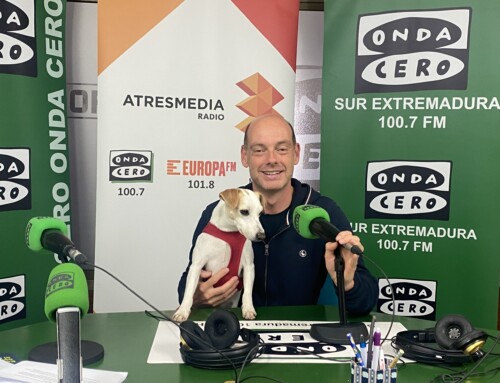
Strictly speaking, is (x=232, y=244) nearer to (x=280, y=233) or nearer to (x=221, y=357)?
(x=280, y=233)

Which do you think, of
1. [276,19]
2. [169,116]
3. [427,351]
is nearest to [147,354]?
[427,351]

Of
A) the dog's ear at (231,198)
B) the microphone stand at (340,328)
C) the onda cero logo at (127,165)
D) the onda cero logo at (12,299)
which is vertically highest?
the onda cero logo at (127,165)

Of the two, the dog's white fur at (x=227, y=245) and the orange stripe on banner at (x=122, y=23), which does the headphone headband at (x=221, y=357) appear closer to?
the dog's white fur at (x=227, y=245)

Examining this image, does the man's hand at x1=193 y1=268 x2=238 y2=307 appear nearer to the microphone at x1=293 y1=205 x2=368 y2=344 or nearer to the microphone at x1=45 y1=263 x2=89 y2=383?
the microphone at x1=293 y1=205 x2=368 y2=344

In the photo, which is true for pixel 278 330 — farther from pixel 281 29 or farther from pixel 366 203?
pixel 281 29

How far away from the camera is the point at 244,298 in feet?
6.17

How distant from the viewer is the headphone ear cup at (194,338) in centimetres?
139

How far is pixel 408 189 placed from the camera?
3084 mm

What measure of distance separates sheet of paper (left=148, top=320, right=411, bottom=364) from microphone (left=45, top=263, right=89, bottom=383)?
0.41m

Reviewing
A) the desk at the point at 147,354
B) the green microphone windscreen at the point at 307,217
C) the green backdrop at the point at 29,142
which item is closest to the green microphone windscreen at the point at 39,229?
the desk at the point at 147,354

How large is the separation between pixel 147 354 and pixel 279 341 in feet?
1.24

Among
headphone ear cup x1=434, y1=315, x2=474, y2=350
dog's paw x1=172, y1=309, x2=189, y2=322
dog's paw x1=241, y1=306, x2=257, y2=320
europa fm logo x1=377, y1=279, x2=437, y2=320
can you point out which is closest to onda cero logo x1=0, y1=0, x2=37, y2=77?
dog's paw x1=172, y1=309, x2=189, y2=322

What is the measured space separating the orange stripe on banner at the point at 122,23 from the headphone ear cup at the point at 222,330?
6.51 feet

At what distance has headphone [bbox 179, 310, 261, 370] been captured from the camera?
53.6 inches
